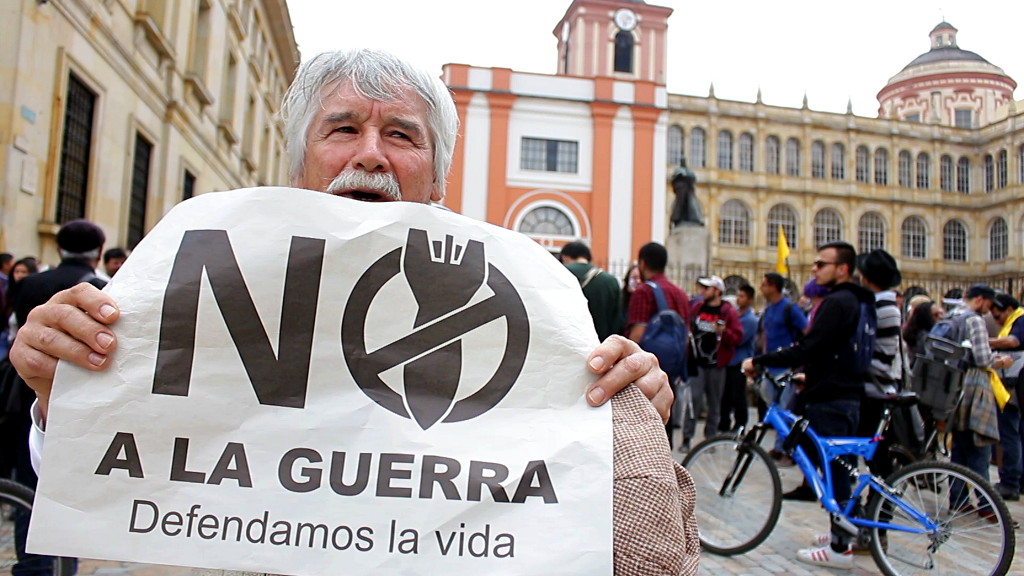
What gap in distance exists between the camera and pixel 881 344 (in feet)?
16.9

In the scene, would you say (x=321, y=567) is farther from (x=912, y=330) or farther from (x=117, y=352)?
(x=912, y=330)

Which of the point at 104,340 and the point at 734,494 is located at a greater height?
the point at 104,340

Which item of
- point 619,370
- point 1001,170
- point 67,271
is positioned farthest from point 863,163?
point 619,370

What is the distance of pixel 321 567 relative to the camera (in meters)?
1.12

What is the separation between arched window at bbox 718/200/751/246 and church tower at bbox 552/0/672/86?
1272 centimetres

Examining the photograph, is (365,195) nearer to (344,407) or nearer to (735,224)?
(344,407)

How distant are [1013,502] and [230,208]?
7.35 metres

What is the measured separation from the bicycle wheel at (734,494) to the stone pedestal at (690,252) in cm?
1255

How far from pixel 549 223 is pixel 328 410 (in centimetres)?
2968

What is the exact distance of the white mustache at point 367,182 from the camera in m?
1.59

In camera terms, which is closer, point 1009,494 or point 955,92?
point 1009,494

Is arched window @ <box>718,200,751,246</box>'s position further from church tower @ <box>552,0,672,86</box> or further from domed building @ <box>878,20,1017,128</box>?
domed building @ <box>878,20,1017,128</box>

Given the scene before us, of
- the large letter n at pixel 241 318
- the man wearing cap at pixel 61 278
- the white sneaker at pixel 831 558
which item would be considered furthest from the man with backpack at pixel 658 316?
the large letter n at pixel 241 318

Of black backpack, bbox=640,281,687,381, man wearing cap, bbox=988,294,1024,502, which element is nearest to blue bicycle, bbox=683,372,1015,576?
black backpack, bbox=640,281,687,381
